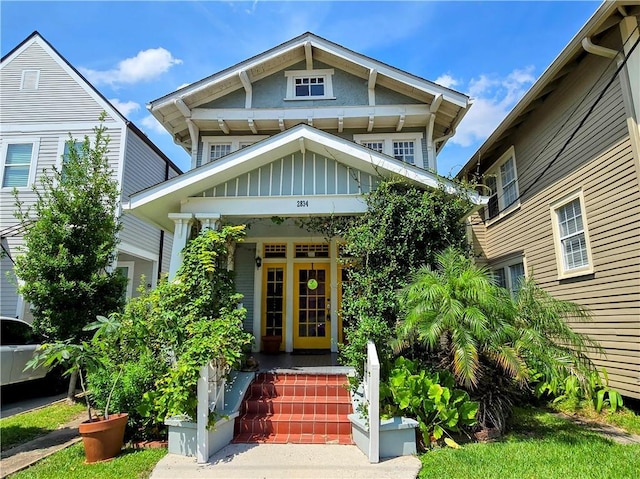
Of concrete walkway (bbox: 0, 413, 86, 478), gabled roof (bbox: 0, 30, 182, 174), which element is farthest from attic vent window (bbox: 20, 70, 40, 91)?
concrete walkway (bbox: 0, 413, 86, 478)

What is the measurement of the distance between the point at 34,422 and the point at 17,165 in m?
8.63

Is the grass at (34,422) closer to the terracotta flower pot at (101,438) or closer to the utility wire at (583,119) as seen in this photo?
the terracotta flower pot at (101,438)

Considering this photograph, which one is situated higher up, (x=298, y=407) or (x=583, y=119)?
(x=583, y=119)

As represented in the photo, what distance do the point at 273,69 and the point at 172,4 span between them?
134 inches

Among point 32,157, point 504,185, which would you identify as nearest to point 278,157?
point 504,185

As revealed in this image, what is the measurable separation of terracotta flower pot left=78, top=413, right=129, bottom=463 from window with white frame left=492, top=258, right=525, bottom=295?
9.03 meters

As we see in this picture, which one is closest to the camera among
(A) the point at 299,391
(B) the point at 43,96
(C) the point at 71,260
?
(A) the point at 299,391

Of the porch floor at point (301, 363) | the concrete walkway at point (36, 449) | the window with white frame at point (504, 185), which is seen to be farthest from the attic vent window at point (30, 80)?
the window with white frame at point (504, 185)

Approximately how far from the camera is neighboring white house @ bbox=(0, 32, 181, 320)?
37.6 feet

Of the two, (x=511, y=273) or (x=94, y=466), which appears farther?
(x=511, y=273)

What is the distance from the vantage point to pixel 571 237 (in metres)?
7.90

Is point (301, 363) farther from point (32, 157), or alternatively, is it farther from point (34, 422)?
point (32, 157)

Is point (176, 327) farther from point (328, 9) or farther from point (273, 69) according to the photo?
point (273, 69)

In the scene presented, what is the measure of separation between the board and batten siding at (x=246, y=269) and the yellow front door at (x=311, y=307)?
1.13 m
